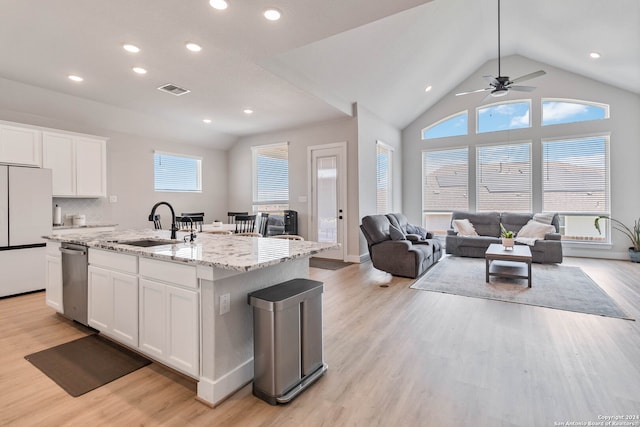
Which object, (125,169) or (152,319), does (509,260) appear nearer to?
(152,319)

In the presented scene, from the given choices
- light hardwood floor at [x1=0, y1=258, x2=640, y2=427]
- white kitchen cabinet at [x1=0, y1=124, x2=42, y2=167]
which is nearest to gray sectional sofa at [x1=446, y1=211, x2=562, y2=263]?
light hardwood floor at [x1=0, y1=258, x2=640, y2=427]

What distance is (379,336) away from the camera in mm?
2795

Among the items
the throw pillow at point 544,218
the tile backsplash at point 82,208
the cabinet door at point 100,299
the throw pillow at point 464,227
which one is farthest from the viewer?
the throw pillow at point 464,227

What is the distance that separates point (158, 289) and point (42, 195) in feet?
11.3

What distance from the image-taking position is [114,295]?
2479mm

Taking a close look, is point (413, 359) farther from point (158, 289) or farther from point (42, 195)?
point (42, 195)

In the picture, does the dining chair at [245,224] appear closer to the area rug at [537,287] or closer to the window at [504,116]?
the area rug at [537,287]

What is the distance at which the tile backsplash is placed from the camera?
4988mm

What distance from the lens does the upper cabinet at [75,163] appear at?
4.52m

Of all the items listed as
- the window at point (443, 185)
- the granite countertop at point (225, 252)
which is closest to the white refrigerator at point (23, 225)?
the granite countertop at point (225, 252)

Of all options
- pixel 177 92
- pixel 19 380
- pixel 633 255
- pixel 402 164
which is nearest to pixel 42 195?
pixel 177 92

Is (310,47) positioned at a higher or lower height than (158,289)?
higher

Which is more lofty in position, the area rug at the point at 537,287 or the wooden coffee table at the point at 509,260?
the wooden coffee table at the point at 509,260

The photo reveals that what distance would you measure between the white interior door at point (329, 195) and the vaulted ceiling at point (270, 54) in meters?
0.76
